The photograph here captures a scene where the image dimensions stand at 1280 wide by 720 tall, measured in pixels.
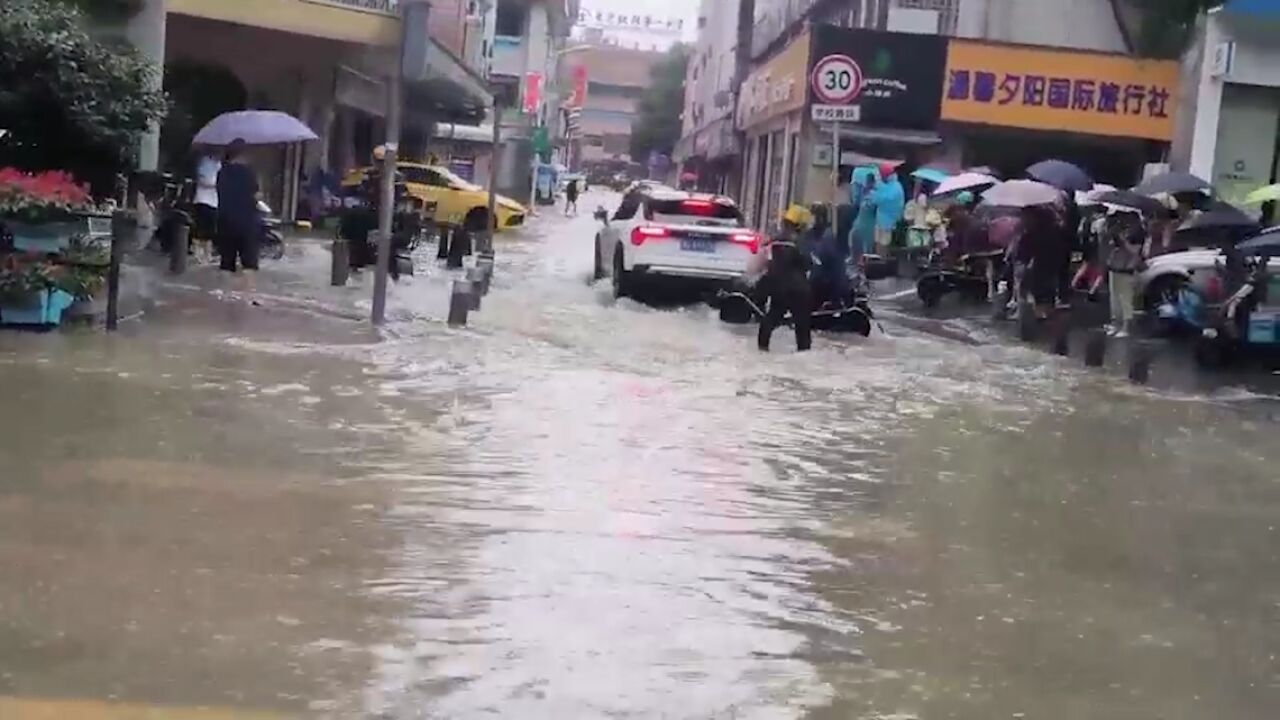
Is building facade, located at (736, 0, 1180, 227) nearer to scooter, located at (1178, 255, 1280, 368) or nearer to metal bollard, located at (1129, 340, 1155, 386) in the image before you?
scooter, located at (1178, 255, 1280, 368)

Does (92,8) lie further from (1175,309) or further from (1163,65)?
(1163,65)

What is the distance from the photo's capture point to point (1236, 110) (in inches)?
1181

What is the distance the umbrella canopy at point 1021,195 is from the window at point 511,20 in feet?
168

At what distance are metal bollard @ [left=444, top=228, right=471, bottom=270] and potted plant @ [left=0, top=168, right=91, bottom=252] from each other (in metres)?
12.4

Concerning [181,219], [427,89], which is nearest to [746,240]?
[181,219]

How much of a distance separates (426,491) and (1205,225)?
14393mm

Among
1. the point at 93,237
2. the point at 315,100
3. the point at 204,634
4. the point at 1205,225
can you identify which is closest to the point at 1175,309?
the point at 1205,225

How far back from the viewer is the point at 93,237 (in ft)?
46.8

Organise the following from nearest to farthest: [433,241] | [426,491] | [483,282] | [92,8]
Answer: [426,491], [483,282], [92,8], [433,241]

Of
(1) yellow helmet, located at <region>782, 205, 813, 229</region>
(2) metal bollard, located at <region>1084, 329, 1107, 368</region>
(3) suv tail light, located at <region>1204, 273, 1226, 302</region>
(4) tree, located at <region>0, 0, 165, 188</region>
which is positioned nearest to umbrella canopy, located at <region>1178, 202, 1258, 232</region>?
(3) suv tail light, located at <region>1204, 273, 1226, 302</region>

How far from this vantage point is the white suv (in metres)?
22.0

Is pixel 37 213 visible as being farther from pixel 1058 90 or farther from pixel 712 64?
pixel 712 64

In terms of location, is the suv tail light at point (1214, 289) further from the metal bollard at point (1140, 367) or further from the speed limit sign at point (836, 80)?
the speed limit sign at point (836, 80)

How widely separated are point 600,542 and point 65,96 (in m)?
10.5
